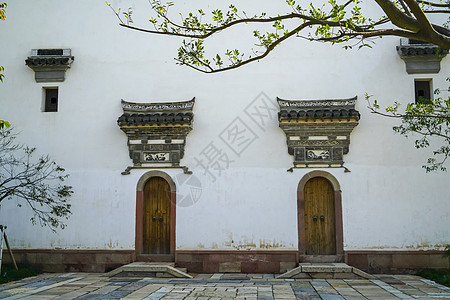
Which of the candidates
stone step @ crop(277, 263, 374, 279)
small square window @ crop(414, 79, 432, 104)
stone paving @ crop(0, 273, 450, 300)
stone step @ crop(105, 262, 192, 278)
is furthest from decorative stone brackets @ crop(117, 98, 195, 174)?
small square window @ crop(414, 79, 432, 104)

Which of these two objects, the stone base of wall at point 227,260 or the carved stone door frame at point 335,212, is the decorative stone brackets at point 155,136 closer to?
the stone base of wall at point 227,260

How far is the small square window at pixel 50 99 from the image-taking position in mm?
11312

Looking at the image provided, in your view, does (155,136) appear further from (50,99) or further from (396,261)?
(396,261)

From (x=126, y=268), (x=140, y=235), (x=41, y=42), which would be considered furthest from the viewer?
(x=41, y=42)

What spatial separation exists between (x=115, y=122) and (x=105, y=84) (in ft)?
3.18

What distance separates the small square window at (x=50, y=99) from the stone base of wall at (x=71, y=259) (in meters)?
3.34

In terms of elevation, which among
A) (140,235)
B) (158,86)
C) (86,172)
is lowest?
(140,235)

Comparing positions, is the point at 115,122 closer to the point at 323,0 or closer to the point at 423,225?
the point at 323,0

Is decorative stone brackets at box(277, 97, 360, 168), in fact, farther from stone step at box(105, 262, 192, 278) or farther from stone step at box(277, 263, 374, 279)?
stone step at box(105, 262, 192, 278)

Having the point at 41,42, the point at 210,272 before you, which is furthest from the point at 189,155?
the point at 41,42

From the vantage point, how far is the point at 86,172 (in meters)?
10.8

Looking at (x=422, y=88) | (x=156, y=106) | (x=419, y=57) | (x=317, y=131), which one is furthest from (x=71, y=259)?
(x=419, y=57)

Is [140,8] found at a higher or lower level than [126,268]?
higher

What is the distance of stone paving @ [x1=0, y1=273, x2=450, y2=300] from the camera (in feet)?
25.5
